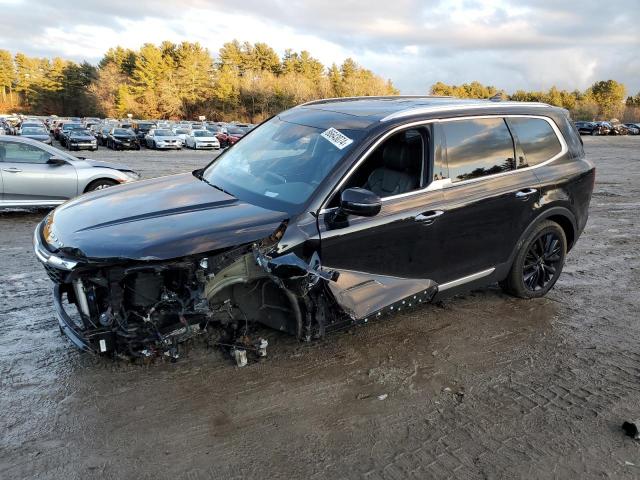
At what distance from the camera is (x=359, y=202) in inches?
133

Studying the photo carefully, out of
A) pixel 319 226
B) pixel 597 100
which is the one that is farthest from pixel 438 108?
pixel 597 100

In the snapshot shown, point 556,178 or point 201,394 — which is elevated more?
point 556,178

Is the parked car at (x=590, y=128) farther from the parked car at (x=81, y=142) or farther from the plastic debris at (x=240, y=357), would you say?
the plastic debris at (x=240, y=357)

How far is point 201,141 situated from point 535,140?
32986 mm

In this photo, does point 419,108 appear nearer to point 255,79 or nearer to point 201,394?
point 201,394

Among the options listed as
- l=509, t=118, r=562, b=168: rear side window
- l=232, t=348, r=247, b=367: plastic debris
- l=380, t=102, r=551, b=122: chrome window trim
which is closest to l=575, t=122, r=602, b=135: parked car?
l=509, t=118, r=562, b=168: rear side window

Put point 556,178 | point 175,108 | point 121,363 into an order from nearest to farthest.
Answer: point 121,363, point 556,178, point 175,108

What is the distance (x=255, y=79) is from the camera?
98.4 metres

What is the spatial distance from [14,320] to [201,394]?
7.03ft

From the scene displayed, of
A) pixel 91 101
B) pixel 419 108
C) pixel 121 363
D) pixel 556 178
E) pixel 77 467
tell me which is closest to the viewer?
pixel 77 467

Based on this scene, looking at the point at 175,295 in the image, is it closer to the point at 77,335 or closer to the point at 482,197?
the point at 77,335

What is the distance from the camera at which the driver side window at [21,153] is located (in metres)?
8.77

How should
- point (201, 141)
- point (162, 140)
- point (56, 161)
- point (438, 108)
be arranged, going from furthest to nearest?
1. point (201, 141)
2. point (162, 140)
3. point (56, 161)
4. point (438, 108)

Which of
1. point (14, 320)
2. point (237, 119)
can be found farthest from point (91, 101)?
point (14, 320)
